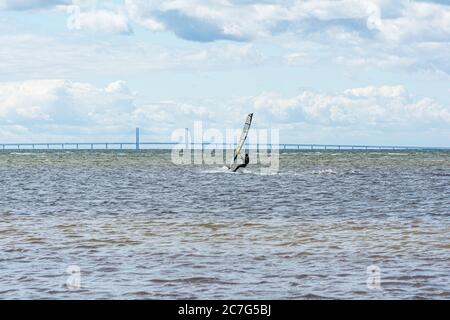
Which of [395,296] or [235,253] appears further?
[235,253]

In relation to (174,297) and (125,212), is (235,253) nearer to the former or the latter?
(174,297)

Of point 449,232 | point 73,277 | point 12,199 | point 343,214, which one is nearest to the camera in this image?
point 73,277

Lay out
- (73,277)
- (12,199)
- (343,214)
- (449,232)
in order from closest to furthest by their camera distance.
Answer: (73,277), (449,232), (343,214), (12,199)

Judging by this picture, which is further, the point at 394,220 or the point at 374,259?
the point at 394,220

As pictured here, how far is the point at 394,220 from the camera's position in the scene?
35.4 m

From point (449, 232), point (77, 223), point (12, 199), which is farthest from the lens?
point (12, 199)

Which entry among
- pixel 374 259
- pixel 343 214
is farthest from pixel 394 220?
pixel 374 259

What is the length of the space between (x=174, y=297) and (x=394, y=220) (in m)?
19.7

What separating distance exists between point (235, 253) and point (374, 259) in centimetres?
426

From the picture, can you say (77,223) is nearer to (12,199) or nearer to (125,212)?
(125,212)
